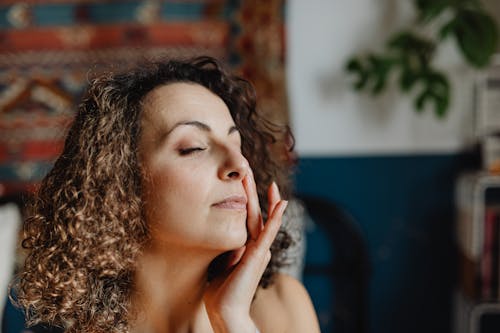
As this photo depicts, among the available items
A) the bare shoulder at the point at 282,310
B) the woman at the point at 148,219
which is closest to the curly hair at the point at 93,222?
the woman at the point at 148,219

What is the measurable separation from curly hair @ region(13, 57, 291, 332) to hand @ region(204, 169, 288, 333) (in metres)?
0.18

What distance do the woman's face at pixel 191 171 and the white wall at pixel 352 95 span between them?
4.10ft

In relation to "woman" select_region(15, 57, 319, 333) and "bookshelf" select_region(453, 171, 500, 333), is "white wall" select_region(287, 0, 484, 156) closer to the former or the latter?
"bookshelf" select_region(453, 171, 500, 333)

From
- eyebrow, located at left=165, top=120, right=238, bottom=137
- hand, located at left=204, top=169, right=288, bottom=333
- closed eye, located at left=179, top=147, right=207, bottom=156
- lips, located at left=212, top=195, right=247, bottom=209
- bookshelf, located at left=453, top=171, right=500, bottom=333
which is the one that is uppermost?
eyebrow, located at left=165, top=120, right=238, bottom=137

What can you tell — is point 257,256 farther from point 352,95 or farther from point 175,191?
point 352,95

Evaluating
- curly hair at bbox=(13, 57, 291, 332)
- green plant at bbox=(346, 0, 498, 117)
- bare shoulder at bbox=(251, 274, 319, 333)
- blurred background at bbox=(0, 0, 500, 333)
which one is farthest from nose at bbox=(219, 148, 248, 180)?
green plant at bbox=(346, 0, 498, 117)

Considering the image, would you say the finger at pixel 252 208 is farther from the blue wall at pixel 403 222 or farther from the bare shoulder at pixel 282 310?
the blue wall at pixel 403 222

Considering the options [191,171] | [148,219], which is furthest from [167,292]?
[191,171]

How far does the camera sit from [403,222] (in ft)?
8.23

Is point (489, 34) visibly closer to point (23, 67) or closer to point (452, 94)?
point (452, 94)

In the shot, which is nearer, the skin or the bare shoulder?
the skin

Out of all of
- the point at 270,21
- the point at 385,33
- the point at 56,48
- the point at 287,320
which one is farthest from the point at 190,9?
the point at 287,320

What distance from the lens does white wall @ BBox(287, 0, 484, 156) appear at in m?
2.38

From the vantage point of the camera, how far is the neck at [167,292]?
1.16 metres
